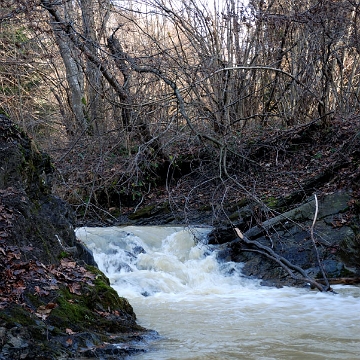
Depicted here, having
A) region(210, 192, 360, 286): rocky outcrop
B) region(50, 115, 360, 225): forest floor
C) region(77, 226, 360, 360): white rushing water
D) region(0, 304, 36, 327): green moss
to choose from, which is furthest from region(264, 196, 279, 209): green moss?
region(0, 304, 36, 327): green moss

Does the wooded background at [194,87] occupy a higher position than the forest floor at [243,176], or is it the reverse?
the wooded background at [194,87]

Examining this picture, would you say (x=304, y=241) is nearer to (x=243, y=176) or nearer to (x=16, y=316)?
(x=243, y=176)

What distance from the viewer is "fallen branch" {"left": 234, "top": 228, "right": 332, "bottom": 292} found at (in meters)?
8.25

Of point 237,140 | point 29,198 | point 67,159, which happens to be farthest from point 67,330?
point 237,140

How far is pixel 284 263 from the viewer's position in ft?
30.2

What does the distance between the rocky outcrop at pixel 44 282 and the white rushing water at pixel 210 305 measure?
56cm

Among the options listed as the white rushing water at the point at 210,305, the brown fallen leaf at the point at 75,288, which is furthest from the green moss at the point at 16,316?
the white rushing water at the point at 210,305

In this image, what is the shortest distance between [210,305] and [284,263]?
86.3 inches

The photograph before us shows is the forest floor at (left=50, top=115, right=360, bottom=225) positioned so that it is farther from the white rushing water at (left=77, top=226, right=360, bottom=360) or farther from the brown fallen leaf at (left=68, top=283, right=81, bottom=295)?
the brown fallen leaf at (left=68, top=283, right=81, bottom=295)

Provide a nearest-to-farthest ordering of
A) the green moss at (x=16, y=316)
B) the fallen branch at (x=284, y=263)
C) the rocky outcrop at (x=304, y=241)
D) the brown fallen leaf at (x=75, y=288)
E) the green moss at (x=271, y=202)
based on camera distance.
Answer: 1. the green moss at (x=16, y=316)
2. the brown fallen leaf at (x=75, y=288)
3. the fallen branch at (x=284, y=263)
4. the rocky outcrop at (x=304, y=241)
5. the green moss at (x=271, y=202)

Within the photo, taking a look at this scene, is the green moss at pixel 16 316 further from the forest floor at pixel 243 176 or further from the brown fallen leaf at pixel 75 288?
the forest floor at pixel 243 176

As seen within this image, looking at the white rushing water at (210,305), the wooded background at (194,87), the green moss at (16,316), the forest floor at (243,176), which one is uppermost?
the wooded background at (194,87)

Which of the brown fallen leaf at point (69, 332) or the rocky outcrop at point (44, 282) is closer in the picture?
the rocky outcrop at point (44, 282)

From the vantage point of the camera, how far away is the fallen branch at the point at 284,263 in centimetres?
825
